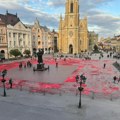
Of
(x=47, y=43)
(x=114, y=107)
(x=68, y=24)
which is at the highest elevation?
(x=68, y=24)

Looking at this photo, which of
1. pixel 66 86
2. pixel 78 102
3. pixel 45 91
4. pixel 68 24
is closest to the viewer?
pixel 78 102

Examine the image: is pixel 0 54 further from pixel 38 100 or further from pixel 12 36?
pixel 38 100

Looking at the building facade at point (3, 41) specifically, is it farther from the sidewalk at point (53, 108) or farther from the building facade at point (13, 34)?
the sidewalk at point (53, 108)

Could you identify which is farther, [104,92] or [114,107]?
[104,92]

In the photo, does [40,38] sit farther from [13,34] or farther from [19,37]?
[13,34]

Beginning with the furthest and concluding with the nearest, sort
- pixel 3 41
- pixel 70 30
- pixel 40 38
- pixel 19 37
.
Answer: pixel 70 30, pixel 40 38, pixel 19 37, pixel 3 41

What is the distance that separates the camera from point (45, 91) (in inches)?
917

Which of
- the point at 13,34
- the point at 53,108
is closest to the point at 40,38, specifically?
the point at 13,34

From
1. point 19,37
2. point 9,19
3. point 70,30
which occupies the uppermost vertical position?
point 9,19

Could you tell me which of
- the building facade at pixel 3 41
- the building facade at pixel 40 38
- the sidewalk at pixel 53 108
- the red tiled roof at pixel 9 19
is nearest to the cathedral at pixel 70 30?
the building facade at pixel 40 38

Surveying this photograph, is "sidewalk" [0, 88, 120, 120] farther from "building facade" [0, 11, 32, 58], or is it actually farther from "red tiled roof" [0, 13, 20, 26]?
"red tiled roof" [0, 13, 20, 26]

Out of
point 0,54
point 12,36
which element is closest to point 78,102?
point 0,54

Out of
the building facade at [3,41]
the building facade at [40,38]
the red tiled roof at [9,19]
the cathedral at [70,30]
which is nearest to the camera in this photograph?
the building facade at [3,41]

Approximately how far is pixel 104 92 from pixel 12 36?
5571cm
